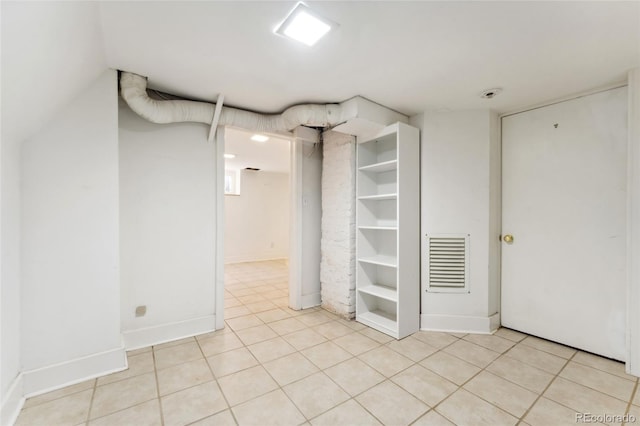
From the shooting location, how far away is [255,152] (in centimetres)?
493

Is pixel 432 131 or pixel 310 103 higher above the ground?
pixel 310 103

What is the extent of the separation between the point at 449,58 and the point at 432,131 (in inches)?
40.2

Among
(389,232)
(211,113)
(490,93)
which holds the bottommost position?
(389,232)

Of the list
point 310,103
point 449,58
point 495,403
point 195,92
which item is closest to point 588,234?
point 495,403

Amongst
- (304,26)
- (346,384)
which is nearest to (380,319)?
(346,384)

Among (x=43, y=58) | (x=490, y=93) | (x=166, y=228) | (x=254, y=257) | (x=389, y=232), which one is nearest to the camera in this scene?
(x=43, y=58)

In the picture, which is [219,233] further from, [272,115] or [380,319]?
[380,319]

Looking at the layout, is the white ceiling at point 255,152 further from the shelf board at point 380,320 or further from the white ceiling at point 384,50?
the shelf board at point 380,320

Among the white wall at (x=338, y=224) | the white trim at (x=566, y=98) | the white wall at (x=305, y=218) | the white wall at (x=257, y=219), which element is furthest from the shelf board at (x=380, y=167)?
the white wall at (x=257, y=219)

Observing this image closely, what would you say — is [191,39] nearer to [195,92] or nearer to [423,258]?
[195,92]

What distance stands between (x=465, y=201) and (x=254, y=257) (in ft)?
17.5

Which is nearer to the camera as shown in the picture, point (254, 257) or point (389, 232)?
point (389, 232)

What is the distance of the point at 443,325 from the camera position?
9.11ft

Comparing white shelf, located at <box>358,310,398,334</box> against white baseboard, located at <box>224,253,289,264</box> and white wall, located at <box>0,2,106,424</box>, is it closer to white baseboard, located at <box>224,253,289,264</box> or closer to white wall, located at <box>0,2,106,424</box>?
white wall, located at <box>0,2,106,424</box>
